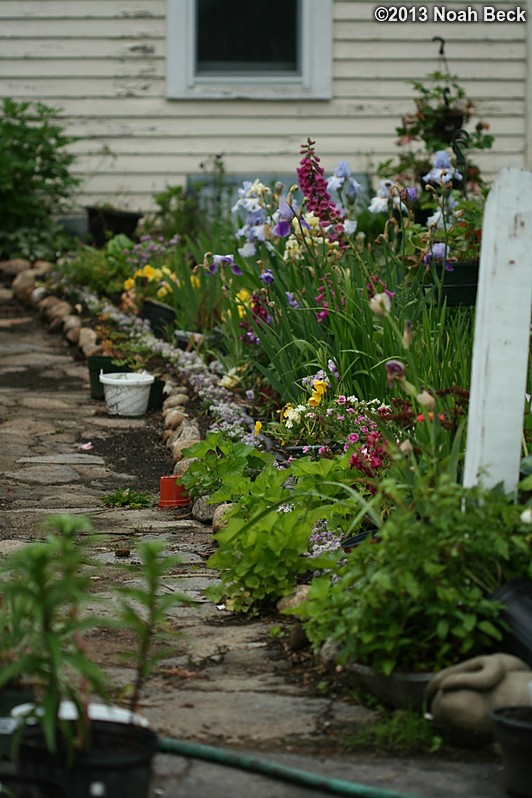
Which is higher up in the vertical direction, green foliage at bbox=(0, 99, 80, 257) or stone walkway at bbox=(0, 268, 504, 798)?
green foliage at bbox=(0, 99, 80, 257)

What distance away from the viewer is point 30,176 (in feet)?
32.8

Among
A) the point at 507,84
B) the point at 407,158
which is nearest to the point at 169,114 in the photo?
the point at 407,158

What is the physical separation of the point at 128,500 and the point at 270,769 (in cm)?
252

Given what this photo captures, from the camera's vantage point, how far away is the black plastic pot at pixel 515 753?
246 cm

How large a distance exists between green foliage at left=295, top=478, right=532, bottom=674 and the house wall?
8108mm

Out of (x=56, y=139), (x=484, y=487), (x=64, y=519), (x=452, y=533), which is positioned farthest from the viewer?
(x=56, y=139)

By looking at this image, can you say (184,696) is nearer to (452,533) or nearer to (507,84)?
(452,533)

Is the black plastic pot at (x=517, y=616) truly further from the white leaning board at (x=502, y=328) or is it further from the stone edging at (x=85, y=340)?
the stone edging at (x=85, y=340)

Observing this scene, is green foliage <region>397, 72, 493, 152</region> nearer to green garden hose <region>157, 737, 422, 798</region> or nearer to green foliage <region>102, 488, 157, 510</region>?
green foliage <region>102, 488, 157, 510</region>

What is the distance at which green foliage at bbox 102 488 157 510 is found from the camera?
16.1 feet

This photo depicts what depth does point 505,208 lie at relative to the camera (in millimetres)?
3059

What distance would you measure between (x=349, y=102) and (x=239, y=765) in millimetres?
8897

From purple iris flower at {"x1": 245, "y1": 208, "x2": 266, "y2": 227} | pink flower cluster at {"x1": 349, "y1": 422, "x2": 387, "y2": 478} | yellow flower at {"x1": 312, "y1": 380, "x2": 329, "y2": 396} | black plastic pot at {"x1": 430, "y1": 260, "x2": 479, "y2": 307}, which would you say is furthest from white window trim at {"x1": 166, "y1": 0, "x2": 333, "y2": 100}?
pink flower cluster at {"x1": 349, "y1": 422, "x2": 387, "y2": 478}

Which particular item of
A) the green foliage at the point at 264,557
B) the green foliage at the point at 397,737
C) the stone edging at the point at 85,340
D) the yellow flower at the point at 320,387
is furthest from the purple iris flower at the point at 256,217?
the green foliage at the point at 397,737
